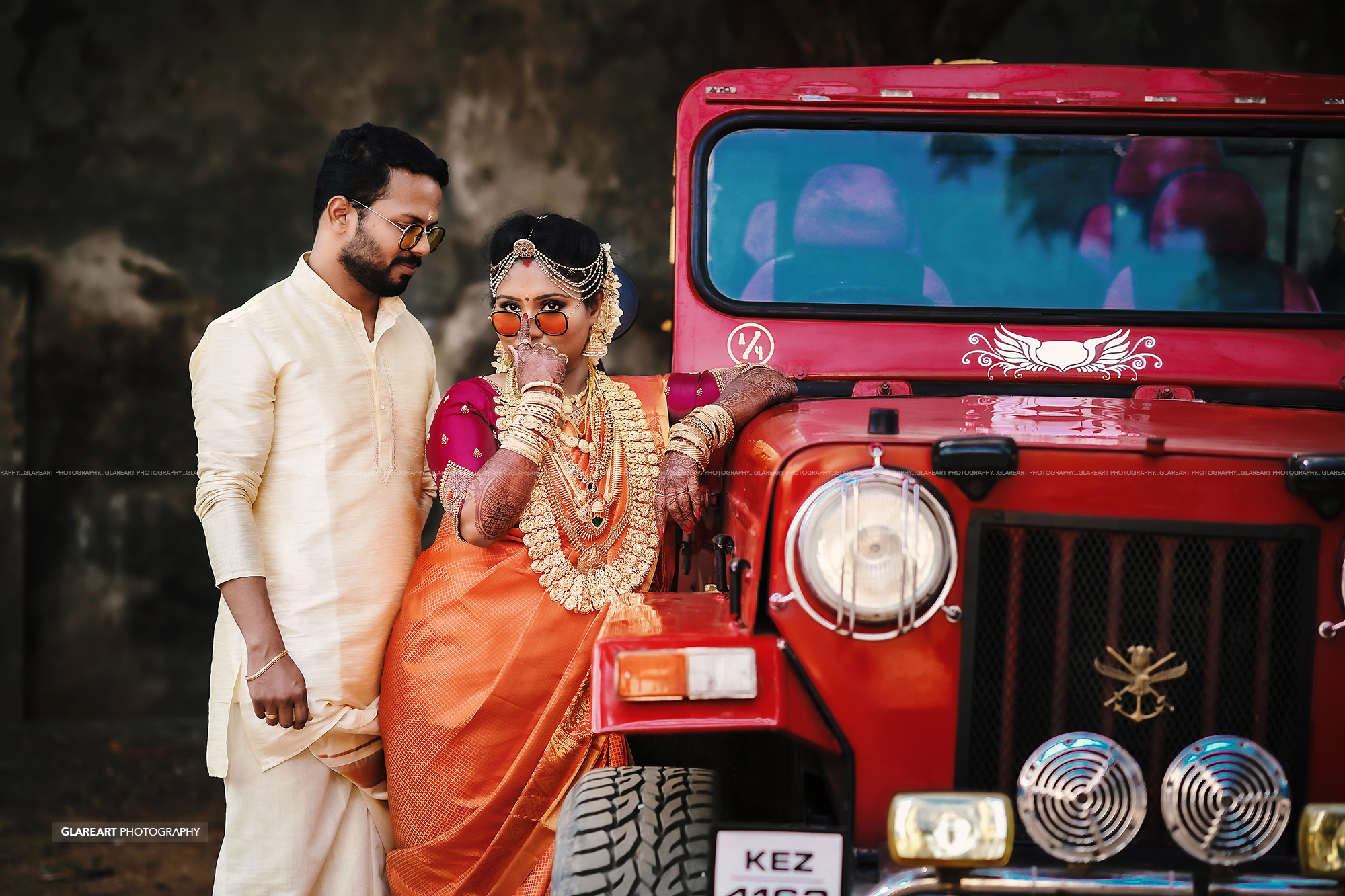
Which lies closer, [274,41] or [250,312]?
[250,312]

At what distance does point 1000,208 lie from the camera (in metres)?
2.94

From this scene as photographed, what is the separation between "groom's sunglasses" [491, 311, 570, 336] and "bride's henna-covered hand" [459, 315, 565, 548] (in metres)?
0.09

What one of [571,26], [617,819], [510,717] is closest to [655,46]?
[571,26]

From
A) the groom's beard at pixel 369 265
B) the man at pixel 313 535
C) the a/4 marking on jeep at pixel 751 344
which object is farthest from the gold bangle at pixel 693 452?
the groom's beard at pixel 369 265

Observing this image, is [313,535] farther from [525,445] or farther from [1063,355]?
[1063,355]

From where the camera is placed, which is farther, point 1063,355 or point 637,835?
point 1063,355

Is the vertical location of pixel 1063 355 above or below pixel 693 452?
above

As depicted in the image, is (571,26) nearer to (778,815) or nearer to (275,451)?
(275,451)

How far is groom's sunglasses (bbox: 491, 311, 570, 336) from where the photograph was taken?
2.60 m

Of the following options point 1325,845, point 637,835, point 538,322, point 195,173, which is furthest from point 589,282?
point 195,173

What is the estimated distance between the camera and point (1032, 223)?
293cm

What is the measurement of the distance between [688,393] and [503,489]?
57cm

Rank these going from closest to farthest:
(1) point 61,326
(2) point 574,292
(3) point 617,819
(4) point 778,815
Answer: (3) point 617,819 → (4) point 778,815 → (2) point 574,292 → (1) point 61,326

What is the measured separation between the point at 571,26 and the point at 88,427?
338 cm
